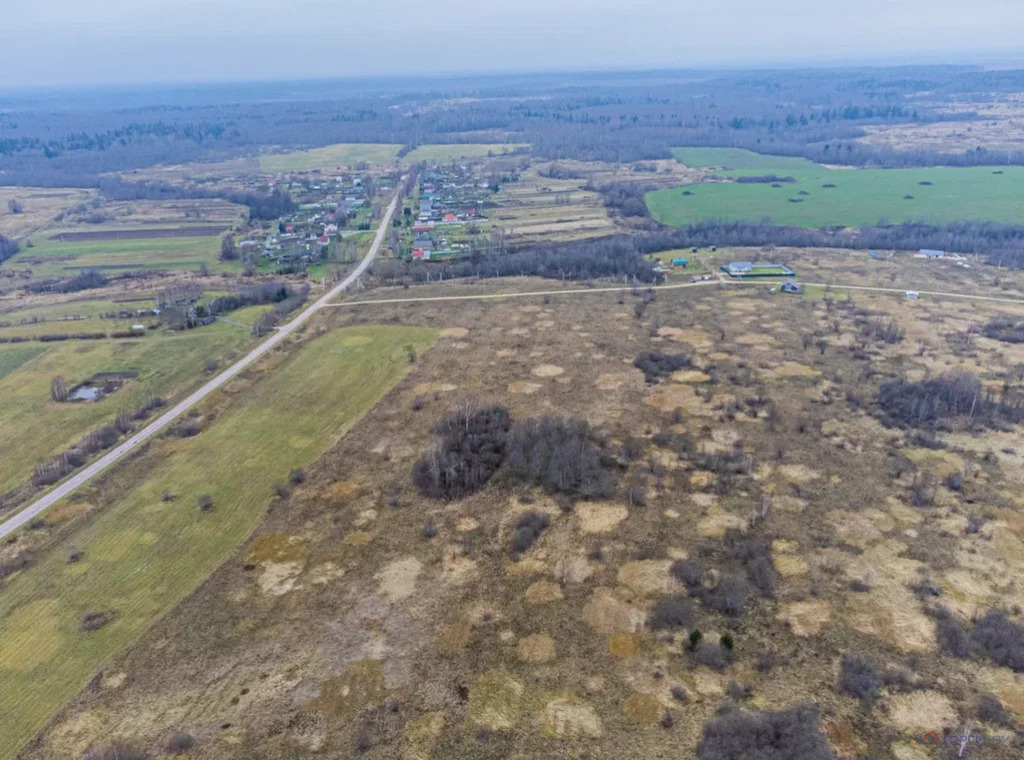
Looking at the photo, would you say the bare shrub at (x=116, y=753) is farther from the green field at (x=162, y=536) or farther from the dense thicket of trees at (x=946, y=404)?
the dense thicket of trees at (x=946, y=404)

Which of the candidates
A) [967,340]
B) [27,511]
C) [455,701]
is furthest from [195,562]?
[967,340]

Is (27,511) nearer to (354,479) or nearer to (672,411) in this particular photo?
(354,479)

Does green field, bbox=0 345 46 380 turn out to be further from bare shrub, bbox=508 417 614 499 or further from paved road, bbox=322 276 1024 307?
bare shrub, bbox=508 417 614 499

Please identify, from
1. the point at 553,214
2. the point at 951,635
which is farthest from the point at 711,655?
the point at 553,214

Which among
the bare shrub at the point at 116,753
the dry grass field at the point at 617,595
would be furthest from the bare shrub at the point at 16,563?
the bare shrub at the point at 116,753

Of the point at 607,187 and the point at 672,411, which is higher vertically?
the point at 607,187
